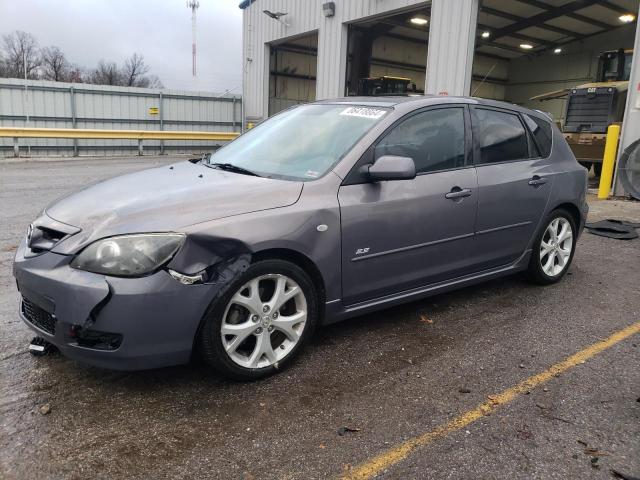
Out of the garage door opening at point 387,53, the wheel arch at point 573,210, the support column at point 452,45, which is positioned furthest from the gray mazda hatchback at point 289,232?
the garage door opening at point 387,53

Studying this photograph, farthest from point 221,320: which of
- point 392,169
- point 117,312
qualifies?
point 392,169

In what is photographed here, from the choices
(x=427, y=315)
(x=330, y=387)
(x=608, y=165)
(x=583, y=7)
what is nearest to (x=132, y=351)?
(x=330, y=387)

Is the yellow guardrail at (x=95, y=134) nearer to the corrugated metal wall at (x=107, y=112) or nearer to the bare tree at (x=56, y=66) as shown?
the corrugated metal wall at (x=107, y=112)

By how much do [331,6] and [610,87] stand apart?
8.11m

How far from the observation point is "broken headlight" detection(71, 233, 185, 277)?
2.50m

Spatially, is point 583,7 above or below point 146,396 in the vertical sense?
above

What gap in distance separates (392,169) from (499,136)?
1479 mm

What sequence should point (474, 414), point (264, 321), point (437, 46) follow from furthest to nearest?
point (437, 46)
point (264, 321)
point (474, 414)

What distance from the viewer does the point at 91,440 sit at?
93.7 inches

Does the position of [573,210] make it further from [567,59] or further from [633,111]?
[567,59]

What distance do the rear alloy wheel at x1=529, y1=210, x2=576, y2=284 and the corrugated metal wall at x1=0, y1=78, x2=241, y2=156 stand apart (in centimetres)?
1825

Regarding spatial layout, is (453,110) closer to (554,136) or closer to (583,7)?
(554,136)

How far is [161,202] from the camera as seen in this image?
2.76 metres

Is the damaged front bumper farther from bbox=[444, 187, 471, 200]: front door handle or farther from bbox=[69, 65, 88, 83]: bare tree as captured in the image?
bbox=[69, 65, 88, 83]: bare tree
